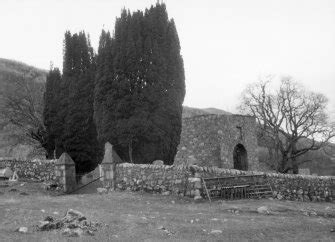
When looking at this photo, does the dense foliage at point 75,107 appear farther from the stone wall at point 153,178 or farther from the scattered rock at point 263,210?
the scattered rock at point 263,210

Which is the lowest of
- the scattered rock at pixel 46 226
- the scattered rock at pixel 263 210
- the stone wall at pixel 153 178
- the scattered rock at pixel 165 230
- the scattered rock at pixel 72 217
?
the scattered rock at pixel 263 210

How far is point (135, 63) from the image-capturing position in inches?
874

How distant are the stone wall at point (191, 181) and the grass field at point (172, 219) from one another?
839mm

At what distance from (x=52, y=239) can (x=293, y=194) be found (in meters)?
13.4

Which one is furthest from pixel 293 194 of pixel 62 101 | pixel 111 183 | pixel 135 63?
pixel 62 101

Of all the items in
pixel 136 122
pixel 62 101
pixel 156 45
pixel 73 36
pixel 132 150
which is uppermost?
pixel 73 36

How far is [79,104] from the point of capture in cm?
2655

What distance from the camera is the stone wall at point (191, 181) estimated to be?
51.1 ft

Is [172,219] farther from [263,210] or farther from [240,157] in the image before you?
[240,157]

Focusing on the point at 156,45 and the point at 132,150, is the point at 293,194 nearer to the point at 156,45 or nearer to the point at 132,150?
the point at 132,150

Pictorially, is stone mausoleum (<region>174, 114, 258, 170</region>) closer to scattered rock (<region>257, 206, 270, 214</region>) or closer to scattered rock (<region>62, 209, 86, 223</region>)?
scattered rock (<region>257, 206, 270, 214</region>)

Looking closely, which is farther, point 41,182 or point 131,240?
point 41,182

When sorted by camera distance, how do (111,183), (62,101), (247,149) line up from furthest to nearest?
(247,149), (62,101), (111,183)

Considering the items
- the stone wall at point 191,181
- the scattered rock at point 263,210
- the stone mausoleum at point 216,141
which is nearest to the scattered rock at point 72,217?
the scattered rock at point 263,210
